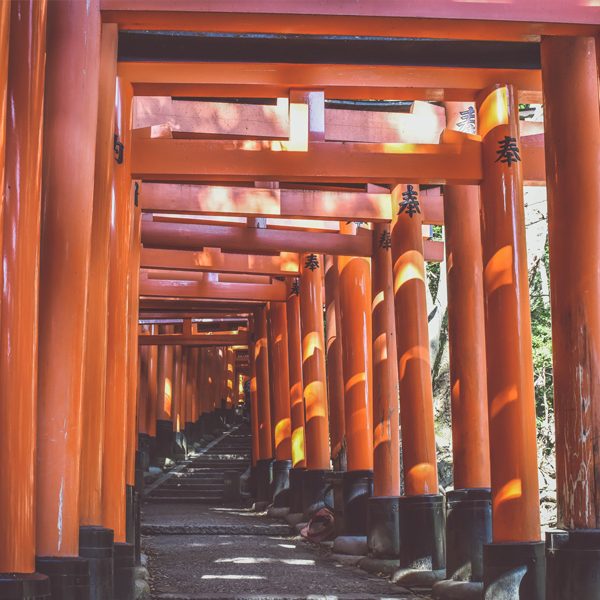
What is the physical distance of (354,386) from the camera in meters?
12.8

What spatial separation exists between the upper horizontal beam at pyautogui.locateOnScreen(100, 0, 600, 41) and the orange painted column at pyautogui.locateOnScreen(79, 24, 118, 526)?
0.46 metres

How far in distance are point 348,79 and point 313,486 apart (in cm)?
857

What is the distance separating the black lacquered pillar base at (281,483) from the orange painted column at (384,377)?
6570 mm

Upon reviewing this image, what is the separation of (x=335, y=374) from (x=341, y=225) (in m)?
2.59

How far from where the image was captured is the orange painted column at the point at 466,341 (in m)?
9.10

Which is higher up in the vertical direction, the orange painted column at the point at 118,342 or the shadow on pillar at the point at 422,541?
the orange painted column at the point at 118,342

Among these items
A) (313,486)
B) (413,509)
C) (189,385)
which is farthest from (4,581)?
(189,385)

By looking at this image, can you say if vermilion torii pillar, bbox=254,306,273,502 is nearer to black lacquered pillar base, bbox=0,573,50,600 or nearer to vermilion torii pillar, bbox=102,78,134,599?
vermilion torii pillar, bbox=102,78,134,599

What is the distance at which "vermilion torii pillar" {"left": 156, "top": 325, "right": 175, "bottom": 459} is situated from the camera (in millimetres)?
25625

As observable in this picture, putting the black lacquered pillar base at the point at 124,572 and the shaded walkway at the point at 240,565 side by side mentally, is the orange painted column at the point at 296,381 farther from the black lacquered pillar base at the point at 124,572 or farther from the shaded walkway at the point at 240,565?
the black lacquered pillar base at the point at 124,572

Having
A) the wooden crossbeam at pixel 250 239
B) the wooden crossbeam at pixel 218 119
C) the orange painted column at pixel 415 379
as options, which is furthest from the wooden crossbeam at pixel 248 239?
the orange painted column at pixel 415 379

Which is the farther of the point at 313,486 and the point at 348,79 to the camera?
the point at 313,486

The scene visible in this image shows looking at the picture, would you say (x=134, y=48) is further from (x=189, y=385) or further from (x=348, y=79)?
(x=189, y=385)

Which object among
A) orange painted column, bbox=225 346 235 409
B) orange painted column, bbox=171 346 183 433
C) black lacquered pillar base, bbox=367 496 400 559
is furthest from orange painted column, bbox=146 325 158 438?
orange painted column, bbox=225 346 235 409
